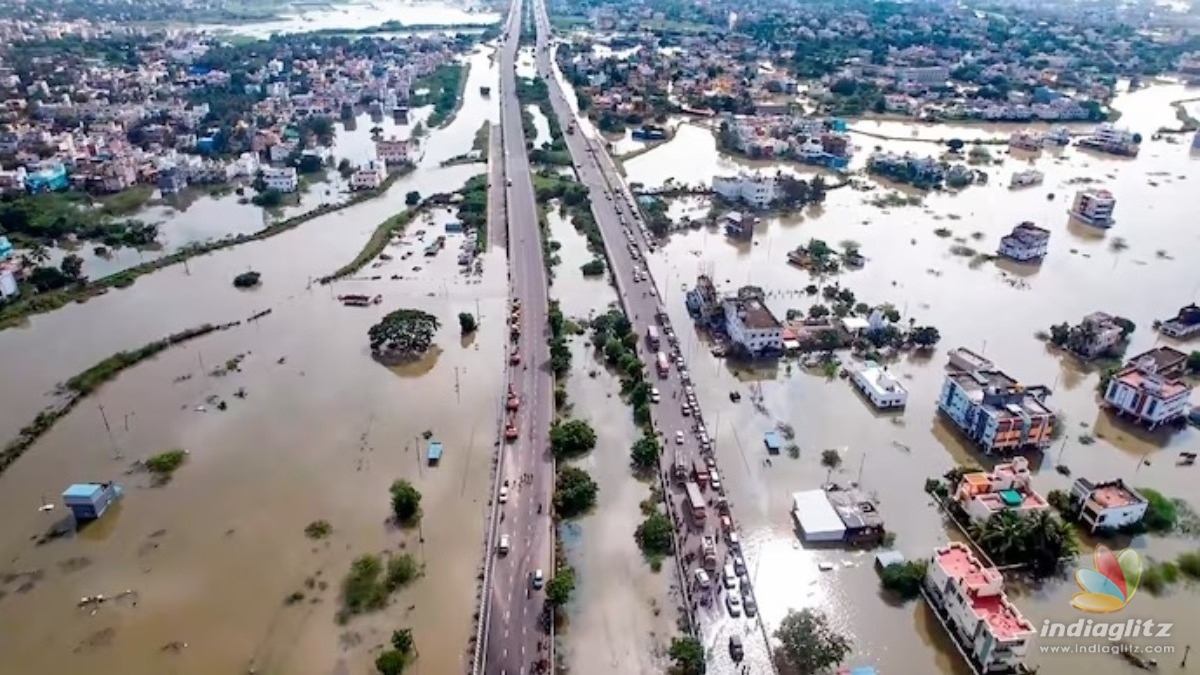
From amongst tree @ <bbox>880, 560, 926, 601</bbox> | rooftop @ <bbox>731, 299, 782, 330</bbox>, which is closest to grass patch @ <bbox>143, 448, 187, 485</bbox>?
rooftop @ <bbox>731, 299, 782, 330</bbox>

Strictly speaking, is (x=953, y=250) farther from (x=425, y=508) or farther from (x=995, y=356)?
(x=425, y=508)

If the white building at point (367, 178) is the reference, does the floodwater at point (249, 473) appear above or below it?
below

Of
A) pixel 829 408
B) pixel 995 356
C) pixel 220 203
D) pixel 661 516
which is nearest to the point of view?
pixel 661 516

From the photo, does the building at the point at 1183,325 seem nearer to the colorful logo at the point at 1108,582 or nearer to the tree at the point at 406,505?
the colorful logo at the point at 1108,582

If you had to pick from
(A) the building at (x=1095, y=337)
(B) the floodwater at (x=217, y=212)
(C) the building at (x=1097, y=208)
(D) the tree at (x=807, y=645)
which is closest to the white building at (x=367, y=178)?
(B) the floodwater at (x=217, y=212)

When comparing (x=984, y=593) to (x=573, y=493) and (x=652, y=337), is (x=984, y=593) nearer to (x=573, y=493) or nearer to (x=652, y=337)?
(x=573, y=493)

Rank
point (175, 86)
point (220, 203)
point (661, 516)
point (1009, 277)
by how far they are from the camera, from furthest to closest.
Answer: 1. point (175, 86)
2. point (220, 203)
3. point (1009, 277)
4. point (661, 516)

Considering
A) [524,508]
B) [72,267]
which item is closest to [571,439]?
[524,508]

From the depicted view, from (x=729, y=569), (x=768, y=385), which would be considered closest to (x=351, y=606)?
(x=729, y=569)
